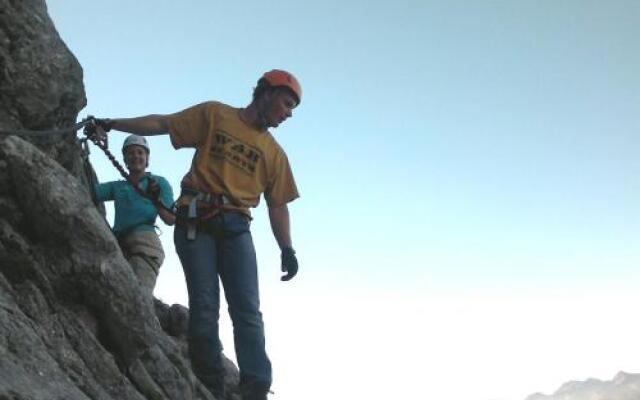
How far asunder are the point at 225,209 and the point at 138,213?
314 cm

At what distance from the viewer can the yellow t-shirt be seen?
7.80 metres

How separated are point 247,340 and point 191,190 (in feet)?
7.02

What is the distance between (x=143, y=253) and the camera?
1004 centimetres

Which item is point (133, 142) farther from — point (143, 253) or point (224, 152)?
point (224, 152)

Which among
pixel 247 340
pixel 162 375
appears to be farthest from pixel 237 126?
pixel 162 375

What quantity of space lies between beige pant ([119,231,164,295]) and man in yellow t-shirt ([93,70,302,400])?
2.55 metres

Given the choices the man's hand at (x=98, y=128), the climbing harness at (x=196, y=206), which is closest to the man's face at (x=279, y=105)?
the climbing harness at (x=196, y=206)

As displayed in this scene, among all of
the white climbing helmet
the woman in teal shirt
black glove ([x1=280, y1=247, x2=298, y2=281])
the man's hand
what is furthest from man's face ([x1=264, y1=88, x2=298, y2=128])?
the white climbing helmet

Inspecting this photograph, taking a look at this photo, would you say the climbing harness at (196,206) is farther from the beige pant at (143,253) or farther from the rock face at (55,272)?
the beige pant at (143,253)

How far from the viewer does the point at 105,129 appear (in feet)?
25.1

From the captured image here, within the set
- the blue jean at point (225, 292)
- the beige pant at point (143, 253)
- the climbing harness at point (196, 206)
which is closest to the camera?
the blue jean at point (225, 292)

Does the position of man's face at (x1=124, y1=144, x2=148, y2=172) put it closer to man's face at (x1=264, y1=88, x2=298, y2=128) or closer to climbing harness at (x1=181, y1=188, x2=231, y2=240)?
climbing harness at (x1=181, y1=188, x2=231, y2=240)

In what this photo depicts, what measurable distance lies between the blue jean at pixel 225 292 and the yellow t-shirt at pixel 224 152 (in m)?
0.41

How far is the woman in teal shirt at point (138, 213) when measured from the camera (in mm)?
10000
